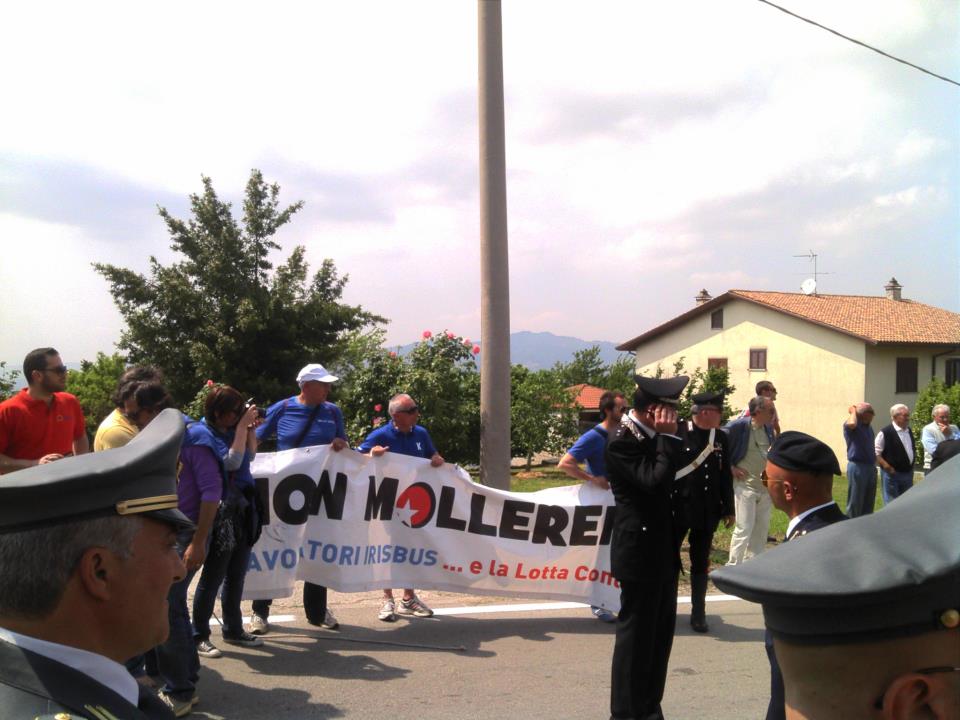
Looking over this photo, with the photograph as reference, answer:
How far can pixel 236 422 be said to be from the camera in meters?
5.23

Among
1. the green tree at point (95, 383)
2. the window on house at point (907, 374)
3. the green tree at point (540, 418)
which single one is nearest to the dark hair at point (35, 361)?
the green tree at point (95, 383)

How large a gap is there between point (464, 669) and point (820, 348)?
124 ft

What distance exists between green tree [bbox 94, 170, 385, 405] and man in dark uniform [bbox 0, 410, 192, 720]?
81.2 feet

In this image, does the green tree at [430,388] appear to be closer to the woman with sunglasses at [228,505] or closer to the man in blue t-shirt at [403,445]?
the man in blue t-shirt at [403,445]

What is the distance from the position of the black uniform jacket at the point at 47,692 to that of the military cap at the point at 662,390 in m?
3.32

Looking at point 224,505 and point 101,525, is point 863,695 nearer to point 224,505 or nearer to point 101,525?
point 101,525

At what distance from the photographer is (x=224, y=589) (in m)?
5.77

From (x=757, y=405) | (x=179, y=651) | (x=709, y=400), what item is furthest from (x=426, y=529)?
(x=757, y=405)

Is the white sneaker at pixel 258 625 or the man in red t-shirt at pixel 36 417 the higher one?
the man in red t-shirt at pixel 36 417

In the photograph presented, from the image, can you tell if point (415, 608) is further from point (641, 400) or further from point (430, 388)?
point (430, 388)

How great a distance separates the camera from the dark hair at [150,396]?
4.48 meters

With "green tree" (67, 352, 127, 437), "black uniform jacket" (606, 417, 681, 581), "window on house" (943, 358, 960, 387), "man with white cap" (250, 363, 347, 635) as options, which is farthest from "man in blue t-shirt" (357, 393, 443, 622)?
"window on house" (943, 358, 960, 387)

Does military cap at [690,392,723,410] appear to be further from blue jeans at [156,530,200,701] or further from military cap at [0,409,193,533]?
military cap at [0,409,193,533]

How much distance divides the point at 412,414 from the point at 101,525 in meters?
5.15
